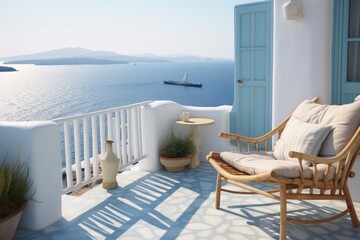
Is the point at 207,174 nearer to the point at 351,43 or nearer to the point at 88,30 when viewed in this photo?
the point at 351,43

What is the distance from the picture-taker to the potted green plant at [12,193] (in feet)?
7.95

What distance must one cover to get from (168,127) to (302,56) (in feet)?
5.74

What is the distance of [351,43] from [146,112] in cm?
227

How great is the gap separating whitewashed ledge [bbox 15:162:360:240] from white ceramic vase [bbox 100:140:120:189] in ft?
0.31

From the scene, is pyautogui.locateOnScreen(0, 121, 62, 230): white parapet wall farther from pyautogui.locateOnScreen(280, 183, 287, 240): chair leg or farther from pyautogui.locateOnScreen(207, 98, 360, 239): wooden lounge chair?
pyautogui.locateOnScreen(280, 183, 287, 240): chair leg

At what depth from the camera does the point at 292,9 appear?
140 inches

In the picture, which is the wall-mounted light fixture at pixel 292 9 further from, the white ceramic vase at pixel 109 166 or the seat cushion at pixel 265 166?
the white ceramic vase at pixel 109 166

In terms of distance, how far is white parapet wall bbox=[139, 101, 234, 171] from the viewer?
4254 millimetres

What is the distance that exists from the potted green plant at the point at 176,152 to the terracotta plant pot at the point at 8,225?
194cm

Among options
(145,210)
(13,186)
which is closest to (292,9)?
(145,210)

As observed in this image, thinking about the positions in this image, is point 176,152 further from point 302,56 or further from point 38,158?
point 38,158

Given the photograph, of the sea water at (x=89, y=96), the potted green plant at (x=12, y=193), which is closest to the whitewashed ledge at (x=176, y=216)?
the potted green plant at (x=12, y=193)

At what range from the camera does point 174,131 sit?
15.1 ft

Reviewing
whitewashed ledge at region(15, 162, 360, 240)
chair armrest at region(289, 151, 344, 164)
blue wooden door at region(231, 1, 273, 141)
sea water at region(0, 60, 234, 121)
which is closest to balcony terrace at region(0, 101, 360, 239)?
whitewashed ledge at region(15, 162, 360, 240)
